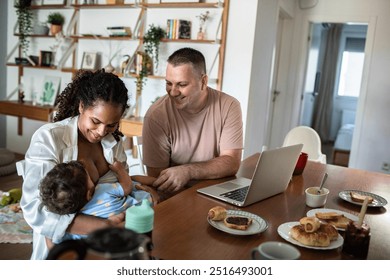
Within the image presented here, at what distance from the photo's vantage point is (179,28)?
352cm

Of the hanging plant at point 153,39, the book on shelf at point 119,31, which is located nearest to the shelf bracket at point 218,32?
the hanging plant at point 153,39

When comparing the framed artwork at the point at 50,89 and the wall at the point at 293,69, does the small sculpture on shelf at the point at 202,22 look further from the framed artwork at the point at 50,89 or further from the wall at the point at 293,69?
the framed artwork at the point at 50,89

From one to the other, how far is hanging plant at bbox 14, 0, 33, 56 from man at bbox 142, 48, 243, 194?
337 cm

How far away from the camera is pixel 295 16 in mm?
4574

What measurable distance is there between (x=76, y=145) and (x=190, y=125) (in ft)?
2.12

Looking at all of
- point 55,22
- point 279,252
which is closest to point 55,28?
point 55,22

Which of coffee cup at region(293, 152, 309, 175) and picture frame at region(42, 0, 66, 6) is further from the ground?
picture frame at region(42, 0, 66, 6)

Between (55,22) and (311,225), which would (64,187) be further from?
(55,22)

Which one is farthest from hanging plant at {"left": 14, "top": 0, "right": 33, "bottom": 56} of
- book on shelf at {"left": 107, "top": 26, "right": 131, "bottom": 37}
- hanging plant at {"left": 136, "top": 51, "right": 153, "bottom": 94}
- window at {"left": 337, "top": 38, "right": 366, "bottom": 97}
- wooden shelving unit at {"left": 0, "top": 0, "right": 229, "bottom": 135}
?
window at {"left": 337, "top": 38, "right": 366, "bottom": 97}

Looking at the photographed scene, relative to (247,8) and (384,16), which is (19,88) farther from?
(384,16)

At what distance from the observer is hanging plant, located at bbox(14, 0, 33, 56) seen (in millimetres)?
4336

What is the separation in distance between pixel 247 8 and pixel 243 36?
23 centimetres

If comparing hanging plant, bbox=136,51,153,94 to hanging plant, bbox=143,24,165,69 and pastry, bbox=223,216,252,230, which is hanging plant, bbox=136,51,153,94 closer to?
hanging plant, bbox=143,24,165,69
